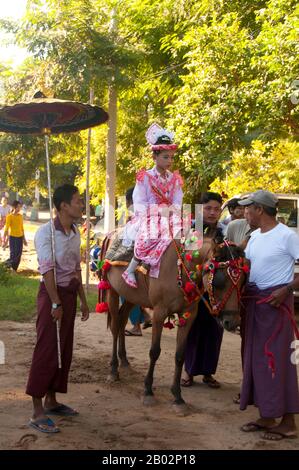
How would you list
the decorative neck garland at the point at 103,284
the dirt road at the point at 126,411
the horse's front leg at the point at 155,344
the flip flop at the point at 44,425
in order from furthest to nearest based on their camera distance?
the decorative neck garland at the point at 103,284 < the horse's front leg at the point at 155,344 < the flip flop at the point at 44,425 < the dirt road at the point at 126,411

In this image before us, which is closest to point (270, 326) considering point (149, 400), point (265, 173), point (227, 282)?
point (227, 282)

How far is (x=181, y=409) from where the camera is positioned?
560 cm

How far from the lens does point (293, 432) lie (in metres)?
4.91

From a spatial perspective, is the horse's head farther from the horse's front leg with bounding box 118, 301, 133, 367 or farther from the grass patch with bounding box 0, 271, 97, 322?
the grass patch with bounding box 0, 271, 97, 322

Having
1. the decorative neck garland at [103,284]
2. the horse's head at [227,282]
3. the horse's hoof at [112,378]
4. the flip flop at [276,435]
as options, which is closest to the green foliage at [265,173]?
the decorative neck garland at [103,284]

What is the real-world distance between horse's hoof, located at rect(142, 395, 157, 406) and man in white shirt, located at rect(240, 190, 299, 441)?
1.09 meters

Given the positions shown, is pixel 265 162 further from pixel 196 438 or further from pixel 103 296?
pixel 196 438

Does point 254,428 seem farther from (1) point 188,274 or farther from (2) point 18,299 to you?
(2) point 18,299

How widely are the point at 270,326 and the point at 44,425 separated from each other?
2.01 m

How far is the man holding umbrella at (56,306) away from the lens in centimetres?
495

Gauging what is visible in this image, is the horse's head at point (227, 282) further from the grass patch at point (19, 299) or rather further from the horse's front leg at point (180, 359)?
the grass patch at point (19, 299)

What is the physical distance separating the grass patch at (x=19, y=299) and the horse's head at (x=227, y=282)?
5.29 metres

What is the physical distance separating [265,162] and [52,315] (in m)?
14.3
